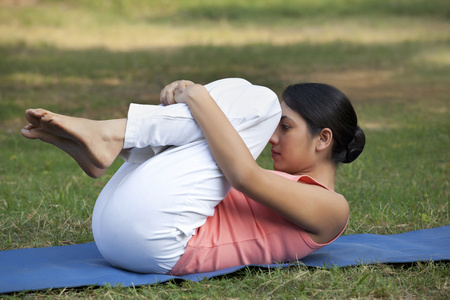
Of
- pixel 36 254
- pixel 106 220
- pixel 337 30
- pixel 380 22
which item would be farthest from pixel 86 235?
pixel 380 22

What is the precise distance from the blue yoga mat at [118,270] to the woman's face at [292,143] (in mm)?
446

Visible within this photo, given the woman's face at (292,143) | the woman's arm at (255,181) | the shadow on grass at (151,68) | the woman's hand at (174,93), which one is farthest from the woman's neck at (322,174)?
the shadow on grass at (151,68)

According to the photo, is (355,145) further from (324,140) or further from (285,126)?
(285,126)

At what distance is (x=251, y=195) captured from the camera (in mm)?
2555

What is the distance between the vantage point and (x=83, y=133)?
248 centimetres

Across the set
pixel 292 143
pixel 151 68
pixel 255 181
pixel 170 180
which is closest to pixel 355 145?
pixel 292 143

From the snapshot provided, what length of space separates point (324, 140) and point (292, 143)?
0.15 m

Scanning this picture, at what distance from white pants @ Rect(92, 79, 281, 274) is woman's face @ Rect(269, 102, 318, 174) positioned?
19cm

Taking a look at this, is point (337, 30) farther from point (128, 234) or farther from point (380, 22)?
point (128, 234)

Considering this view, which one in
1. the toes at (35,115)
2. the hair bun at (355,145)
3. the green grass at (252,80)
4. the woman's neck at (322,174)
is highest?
the toes at (35,115)

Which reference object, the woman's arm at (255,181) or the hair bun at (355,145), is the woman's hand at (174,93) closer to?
the woman's arm at (255,181)

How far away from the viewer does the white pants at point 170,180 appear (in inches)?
99.7

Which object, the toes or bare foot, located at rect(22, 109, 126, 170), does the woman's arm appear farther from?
the toes

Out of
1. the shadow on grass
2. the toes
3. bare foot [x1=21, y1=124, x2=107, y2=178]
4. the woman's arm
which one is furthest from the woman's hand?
the shadow on grass
